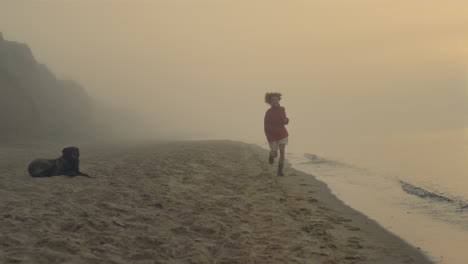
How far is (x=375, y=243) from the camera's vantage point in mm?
4695

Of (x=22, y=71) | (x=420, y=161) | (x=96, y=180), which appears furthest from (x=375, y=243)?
(x=22, y=71)

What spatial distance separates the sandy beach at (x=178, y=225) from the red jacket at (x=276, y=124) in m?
2.75

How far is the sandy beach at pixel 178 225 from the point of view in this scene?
3.94m

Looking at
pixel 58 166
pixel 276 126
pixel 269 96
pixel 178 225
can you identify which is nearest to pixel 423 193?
pixel 276 126

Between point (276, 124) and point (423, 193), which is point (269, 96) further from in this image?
point (423, 193)

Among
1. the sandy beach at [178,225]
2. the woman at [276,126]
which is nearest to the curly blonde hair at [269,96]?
the woman at [276,126]

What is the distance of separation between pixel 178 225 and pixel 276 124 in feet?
21.2

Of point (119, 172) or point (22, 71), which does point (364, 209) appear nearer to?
point (119, 172)

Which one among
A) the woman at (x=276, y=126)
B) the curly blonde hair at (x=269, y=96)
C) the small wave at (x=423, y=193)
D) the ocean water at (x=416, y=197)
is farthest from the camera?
the curly blonde hair at (x=269, y=96)

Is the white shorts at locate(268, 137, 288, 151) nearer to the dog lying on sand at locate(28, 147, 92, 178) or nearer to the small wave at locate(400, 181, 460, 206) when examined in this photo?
the small wave at locate(400, 181, 460, 206)

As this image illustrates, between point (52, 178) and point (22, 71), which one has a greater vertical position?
point (22, 71)

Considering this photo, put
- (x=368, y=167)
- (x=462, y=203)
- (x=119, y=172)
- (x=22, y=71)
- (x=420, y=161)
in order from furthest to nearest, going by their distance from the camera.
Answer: (x=22, y=71) < (x=420, y=161) < (x=368, y=167) < (x=119, y=172) < (x=462, y=203)

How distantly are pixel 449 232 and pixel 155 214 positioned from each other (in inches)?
188

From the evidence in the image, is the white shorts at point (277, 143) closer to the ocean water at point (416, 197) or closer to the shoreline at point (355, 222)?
the shoreline at point (355, 222)
